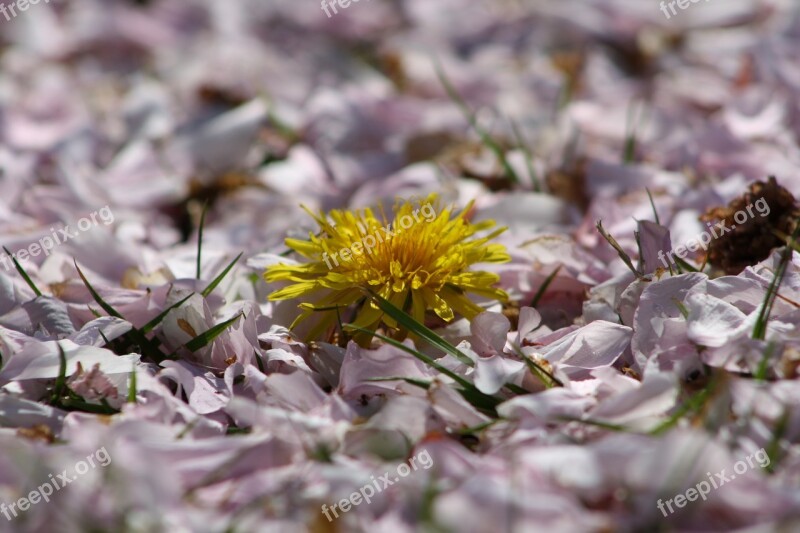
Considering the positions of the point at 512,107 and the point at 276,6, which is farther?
the point at 276,6

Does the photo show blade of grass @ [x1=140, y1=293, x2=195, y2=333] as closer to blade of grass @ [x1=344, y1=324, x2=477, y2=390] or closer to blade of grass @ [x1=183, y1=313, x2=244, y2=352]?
blade of grass @ [x1=183, y1=313, x2=244, y2=352]

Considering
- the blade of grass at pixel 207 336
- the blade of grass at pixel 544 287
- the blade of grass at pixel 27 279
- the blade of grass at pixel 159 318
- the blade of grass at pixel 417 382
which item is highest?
the blade of grass at pixel 27 279

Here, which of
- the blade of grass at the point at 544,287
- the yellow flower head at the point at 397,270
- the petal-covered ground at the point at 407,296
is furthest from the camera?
the blade of grass at the point at 544,287

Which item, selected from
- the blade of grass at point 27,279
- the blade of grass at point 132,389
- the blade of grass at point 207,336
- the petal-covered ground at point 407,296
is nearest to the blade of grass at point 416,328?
the petal-covered ground at point 407,296

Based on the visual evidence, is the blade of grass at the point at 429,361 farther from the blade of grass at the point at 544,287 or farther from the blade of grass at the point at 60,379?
the blade of grass at the point at 60,379

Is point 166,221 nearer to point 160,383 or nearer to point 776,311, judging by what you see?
point 160,383

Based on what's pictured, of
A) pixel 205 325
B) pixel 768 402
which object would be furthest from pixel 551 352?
pixel 205 325

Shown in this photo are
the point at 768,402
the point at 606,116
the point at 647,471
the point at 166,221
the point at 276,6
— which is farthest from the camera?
the point at 276,6

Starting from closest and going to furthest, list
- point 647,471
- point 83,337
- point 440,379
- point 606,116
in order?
1. point 647,471
2. point 440,379
3. point 83,337
4. point 606,116

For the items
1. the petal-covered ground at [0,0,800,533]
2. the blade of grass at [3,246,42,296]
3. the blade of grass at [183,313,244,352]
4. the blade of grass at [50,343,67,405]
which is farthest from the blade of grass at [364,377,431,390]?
the blade of grass at [3,246,42,296]
